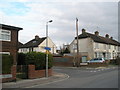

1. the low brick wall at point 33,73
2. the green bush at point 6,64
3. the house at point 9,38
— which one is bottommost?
the low brick wall at point 33,73

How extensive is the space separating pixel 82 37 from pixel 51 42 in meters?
15.4

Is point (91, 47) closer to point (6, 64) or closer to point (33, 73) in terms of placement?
point (33, 73)

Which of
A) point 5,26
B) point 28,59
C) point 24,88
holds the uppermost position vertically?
point 5,26

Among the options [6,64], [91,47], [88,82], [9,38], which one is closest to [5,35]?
[9,38]

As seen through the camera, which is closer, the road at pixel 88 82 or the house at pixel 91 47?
the road at pixel 88 82

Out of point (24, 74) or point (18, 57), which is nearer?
point (24, 74)

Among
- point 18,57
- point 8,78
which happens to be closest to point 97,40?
point 18,57

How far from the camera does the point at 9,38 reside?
23.8 m

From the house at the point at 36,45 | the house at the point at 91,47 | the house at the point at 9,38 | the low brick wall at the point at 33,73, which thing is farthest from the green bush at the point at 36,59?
the house at the point at 36,45

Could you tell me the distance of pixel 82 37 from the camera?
53.6m

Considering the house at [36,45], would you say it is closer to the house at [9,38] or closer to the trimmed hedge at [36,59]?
the house at [9,38]

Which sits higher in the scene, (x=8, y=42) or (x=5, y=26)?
(x=5, y=26)

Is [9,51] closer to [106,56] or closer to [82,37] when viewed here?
[82,37]

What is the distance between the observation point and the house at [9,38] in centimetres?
2277
